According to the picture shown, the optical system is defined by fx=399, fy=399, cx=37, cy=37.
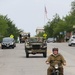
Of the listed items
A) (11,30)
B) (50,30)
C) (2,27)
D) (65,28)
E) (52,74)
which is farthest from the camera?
(50,30)

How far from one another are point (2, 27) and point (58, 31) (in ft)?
83.1

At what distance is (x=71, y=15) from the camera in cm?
10806

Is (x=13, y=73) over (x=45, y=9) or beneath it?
beneath

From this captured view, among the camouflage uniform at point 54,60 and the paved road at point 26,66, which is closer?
the camouflage uniform at point 54,60

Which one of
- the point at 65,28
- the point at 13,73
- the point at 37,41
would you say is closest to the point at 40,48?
the point at 37,41

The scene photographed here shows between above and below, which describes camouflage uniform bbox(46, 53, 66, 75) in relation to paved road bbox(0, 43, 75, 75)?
above

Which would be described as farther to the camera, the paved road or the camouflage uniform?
the paved road

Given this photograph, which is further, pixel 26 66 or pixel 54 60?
pixel 26 66

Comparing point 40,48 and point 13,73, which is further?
point 40,48

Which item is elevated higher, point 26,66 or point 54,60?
point 54,60

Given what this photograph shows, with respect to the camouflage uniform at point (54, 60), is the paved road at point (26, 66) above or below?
below

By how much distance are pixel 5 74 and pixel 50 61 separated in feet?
20.6

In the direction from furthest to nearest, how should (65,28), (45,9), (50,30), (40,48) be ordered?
(50,30)
(65,28)
(45,9)
(40,48)

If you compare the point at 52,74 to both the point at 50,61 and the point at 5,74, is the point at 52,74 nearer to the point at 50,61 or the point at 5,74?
the point at 50,61
